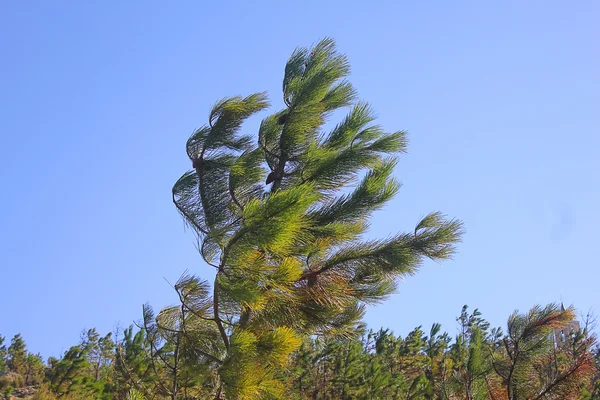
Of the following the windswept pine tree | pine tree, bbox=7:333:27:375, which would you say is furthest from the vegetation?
pine tree, bbox=7:333:27:375

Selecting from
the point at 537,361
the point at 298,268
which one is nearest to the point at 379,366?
the point at 537,361

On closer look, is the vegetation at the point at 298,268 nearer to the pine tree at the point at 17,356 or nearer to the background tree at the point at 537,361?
the background tree at the point at 537,361

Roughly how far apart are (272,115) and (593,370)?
12.8 feet

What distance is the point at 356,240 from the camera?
6172 mm

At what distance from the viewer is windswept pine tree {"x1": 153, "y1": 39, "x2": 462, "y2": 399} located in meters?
4.96

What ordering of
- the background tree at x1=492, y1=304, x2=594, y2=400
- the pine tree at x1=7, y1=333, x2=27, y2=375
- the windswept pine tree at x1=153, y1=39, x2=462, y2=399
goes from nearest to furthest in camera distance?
1. the windswept pine tree at x1=153, y1=39, x2=462, y2=399
2. the background tree at x1=492, y1=304, x2=594, y2=400
3. the pine tree at x1=7, y1=333, x2=27, y2=375

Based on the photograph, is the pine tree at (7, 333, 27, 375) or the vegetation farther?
the pine tree at (7, 333, 27, 375)

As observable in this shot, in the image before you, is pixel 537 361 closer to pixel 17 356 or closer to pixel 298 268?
pixel 298 268

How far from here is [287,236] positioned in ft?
14.8

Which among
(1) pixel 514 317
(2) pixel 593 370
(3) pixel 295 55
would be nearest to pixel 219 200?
(3) pixel 295 55

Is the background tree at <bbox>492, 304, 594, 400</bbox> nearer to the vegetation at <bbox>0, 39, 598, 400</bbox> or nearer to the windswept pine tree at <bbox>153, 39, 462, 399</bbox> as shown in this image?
the vegetation at <bbox>0, 39, 598, 400</bbox>

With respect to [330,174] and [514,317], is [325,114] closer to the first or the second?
[330,174]

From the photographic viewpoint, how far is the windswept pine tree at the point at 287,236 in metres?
4.96

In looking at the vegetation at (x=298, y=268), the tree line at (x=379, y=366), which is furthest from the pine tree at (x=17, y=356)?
the vegetation at (x=298, y=268)
